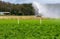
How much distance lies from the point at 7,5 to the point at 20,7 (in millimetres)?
3427

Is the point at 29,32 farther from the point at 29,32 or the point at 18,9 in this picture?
the point at 18,9

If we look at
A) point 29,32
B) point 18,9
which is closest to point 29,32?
point 29,32

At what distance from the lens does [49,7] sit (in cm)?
2692

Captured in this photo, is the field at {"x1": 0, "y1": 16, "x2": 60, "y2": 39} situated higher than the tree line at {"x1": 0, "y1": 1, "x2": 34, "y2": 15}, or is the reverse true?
the field at {"x1": 0, "y1": 16, "x2": 60, "y2": 39}

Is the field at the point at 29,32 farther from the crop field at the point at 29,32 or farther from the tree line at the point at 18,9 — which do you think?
the tree line at the point at 18,9

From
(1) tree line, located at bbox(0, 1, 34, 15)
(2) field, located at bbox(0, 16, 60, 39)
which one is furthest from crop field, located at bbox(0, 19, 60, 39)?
(1) tree line, located at bbox(0, 1, 34, 15)

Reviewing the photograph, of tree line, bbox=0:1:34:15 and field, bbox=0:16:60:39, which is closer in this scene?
field, bbox=0:16:60:39

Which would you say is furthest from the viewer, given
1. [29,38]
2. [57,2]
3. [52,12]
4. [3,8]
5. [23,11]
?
[3,8]

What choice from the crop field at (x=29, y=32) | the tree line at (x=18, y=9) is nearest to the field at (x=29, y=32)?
the crop field at (x=29, y=32)

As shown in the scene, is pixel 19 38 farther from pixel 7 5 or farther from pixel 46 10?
pixel 7 5

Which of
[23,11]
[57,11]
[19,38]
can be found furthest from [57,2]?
[23,11]

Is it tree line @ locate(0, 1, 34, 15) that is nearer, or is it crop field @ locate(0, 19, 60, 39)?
crop field @ locate(0, 19, 60, 39)

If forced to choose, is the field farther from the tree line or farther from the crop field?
the tree line

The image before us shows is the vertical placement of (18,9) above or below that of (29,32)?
below
